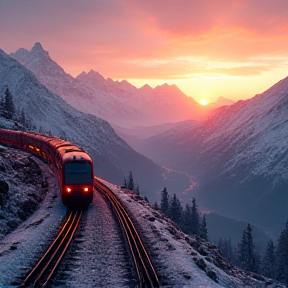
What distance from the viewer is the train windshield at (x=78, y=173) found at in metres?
29.8

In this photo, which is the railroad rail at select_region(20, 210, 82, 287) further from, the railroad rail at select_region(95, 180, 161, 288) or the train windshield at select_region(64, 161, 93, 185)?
the train windshield at select_region(64, 161, 93, 185)

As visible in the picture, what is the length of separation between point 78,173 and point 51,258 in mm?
12792

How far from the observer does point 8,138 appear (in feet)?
228

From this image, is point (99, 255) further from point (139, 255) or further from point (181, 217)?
point (181, 217)

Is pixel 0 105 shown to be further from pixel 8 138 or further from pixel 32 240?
pixel 32 240

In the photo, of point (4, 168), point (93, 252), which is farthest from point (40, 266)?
point (4, 168)

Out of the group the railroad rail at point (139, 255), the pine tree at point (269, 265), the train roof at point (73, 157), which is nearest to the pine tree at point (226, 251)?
the pine tree at point (269, 265)

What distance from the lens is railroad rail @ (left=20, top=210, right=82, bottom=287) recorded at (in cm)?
1525

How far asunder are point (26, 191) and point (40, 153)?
21292 millimetres

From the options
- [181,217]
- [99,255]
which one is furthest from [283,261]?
[99,255]

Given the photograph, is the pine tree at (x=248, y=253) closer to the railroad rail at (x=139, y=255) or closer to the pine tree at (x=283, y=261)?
the pine tree at (x=283, y=261)

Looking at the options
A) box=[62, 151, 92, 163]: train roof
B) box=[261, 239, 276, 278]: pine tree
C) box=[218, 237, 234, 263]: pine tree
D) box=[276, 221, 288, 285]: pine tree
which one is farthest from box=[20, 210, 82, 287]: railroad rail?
box=[218, 237, 234, 263]: pine tree

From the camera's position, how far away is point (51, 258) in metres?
17.8

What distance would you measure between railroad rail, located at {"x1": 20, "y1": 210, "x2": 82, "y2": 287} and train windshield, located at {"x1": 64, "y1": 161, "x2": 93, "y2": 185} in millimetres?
4774
